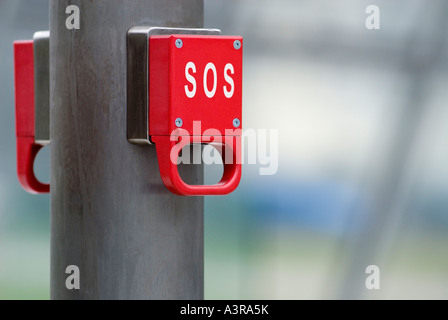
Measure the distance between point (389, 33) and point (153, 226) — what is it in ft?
12.1

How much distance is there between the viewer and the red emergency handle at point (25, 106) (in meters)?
1.84

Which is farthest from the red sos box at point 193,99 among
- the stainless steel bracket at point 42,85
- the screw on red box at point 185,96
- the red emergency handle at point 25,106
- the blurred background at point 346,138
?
the blurred background at point 346,138

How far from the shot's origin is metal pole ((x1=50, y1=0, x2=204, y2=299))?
152cm

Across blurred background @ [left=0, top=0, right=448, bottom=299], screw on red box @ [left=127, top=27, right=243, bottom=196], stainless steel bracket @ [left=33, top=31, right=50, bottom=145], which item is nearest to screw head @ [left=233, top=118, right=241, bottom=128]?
screw on red box @ [left=127, top=27, right=243, bottom=196]

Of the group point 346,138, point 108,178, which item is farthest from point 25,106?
point 346,138

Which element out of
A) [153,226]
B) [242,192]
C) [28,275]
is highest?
[153,226]

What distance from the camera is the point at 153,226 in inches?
60.6

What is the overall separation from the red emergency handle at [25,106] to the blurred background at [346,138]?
314 centimetres

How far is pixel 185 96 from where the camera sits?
148 centimetres

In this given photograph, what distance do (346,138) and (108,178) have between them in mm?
3607

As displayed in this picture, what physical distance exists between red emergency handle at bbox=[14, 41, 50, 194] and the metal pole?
10.8 inches

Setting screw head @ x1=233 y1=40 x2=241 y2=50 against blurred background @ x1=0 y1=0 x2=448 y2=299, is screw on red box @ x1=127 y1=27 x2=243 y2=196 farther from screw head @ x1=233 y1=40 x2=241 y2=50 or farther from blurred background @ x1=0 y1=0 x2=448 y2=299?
blurred background @ x1=0 y1=0 x2=448 y2=299

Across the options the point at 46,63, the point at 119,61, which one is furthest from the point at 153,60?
the point at 46,63
